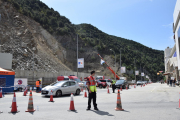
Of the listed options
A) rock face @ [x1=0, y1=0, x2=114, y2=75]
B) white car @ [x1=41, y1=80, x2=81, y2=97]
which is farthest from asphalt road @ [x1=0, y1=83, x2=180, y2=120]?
rock face @ [x1=0, y1=0, x2=114, y2=75]

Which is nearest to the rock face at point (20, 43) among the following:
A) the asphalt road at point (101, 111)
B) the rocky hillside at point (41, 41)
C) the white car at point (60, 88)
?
the rocky hillside at point (41, 41)

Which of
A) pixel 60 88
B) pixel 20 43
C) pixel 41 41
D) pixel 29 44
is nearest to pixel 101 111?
pixel 60 88

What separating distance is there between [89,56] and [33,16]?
29.0 metres

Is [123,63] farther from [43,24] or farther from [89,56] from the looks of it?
[43,24]

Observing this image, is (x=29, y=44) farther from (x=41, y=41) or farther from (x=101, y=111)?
(x=101, y=111)

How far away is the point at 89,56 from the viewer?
78.6 metres

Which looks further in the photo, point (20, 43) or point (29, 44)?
point (29, 44)

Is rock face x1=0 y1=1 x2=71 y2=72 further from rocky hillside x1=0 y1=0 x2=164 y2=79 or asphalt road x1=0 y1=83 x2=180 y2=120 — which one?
asphalt road x1=0 y1=83 x2=180 y2=120

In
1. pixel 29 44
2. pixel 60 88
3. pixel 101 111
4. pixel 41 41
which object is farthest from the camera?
pixel 41 41

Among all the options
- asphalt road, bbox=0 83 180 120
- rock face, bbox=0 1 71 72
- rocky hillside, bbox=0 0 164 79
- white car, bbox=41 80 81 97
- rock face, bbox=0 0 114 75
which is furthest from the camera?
rocky hillside, bbox=0 0 164 79

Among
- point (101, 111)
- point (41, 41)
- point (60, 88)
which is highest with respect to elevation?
point (41, 41)

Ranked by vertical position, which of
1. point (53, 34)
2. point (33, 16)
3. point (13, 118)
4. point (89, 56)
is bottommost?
point (13, 118)

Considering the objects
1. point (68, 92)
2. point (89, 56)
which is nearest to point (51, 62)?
point (89, 56)

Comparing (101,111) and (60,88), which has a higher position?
(60,88)
